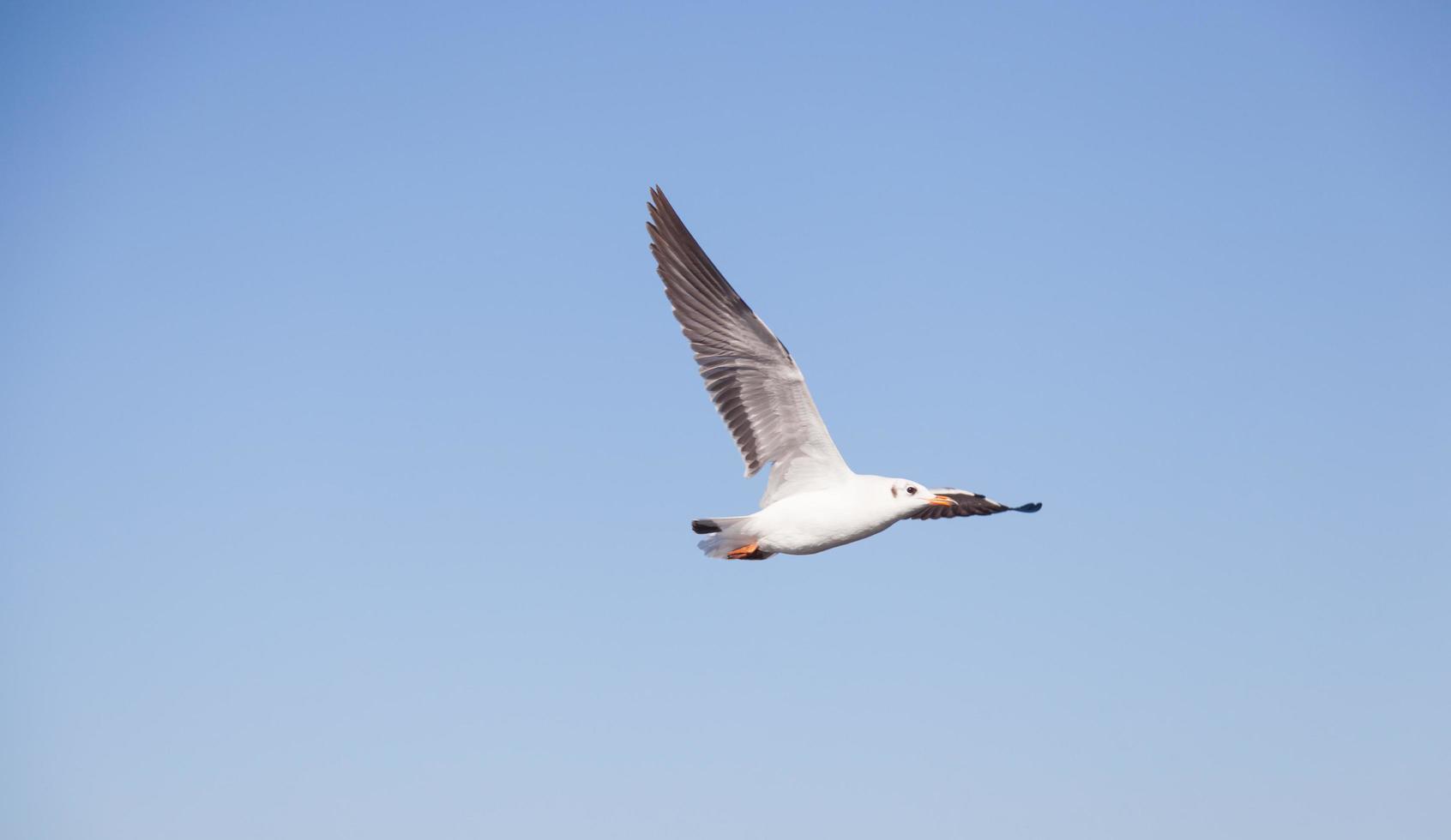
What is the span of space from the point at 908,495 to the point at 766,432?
1.93 metres

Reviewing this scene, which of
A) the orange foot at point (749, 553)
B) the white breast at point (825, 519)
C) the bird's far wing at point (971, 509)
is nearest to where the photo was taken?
the white breast at point (825, 519)

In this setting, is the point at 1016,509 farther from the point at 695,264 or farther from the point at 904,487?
the point at 695,264

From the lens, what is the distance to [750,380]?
17.0 meters

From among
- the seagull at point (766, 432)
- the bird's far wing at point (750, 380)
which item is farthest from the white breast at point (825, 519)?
the bird's far wing at point (750, 380)

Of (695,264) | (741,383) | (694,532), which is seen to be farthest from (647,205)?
(694,532)

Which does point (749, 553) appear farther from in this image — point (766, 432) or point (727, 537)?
point (766, 432)

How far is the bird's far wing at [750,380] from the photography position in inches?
Answer: 662

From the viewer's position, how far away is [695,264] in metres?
17.3

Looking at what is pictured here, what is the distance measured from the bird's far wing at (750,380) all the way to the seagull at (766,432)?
11 mm

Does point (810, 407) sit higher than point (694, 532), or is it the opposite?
point (810, 407)

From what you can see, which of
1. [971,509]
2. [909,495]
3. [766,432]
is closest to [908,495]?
[909,495]

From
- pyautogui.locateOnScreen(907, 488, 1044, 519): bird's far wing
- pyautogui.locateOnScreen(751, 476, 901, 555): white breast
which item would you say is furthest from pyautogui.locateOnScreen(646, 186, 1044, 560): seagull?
pyautogui.locateOnScreen(907, 488, 1044, 519): bird's far wing

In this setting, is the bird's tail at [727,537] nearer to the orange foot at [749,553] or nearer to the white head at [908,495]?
the orange foot at [749,553]

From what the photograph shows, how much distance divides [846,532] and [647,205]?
4839mm
